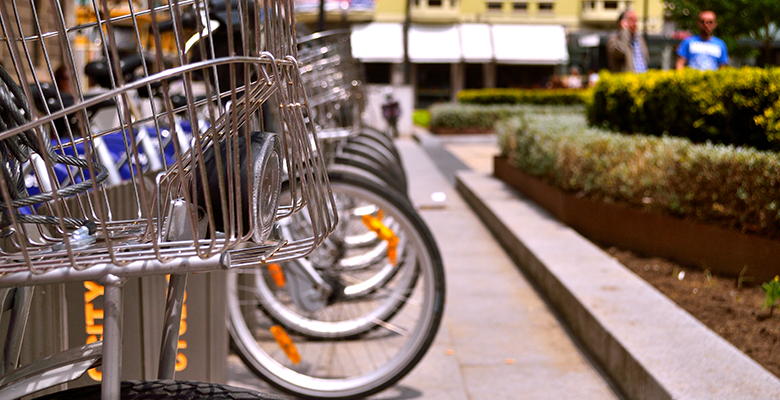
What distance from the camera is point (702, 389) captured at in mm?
3082

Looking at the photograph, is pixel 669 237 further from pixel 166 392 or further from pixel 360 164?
pixel 166 392

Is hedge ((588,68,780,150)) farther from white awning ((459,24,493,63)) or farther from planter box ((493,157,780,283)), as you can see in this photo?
white awning ((459,24,493,63))

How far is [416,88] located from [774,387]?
40.7 meters

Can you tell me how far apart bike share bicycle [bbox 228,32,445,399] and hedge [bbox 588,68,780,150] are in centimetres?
246

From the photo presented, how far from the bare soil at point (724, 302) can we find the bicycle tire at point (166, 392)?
2718 mm

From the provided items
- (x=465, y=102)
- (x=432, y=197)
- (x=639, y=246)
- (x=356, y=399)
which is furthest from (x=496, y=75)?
(x=356, y=399)

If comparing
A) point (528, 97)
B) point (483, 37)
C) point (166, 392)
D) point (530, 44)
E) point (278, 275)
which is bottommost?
point (530, 44)

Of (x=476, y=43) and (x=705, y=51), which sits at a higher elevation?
(x=705, y=51)

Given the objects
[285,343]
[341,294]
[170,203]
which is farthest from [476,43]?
[170,203]

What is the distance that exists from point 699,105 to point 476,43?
36137 millimetres

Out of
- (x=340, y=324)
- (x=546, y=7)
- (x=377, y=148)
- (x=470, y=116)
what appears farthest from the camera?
(x=546, y=7)

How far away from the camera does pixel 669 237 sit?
225 inches

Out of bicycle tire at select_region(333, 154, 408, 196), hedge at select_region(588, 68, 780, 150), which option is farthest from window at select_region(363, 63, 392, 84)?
bicycle tire at select_region(333, 154, 408, 196)

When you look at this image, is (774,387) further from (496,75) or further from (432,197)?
(496,75)
